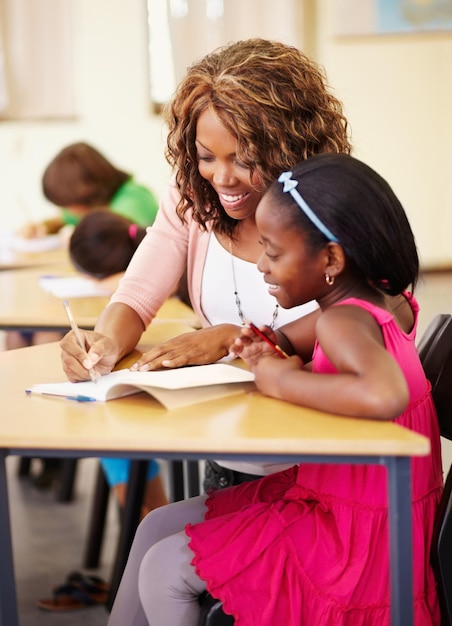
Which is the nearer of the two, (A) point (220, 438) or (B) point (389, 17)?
(A) point (220, 438)

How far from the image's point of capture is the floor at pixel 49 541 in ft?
8.13

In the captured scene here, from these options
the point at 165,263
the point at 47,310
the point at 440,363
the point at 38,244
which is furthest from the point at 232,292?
the point at 38,244

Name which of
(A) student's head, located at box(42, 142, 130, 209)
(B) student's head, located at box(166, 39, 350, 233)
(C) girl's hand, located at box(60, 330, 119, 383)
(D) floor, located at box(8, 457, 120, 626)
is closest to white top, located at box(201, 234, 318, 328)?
(B) student's head, located at box(166, 39, 350, 233)

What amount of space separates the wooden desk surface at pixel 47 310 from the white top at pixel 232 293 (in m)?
0.36

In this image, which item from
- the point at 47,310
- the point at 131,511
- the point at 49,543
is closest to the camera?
the point at 131,511

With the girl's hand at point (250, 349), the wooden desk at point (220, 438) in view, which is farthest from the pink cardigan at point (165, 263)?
the wooden desk at point (220, 438)

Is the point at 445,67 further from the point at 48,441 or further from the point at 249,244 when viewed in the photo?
the point at 48,441

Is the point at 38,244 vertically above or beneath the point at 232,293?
beneath

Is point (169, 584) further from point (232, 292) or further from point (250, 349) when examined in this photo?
point (232, 292)

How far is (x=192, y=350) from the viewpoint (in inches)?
66.2

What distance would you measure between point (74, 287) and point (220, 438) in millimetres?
1671

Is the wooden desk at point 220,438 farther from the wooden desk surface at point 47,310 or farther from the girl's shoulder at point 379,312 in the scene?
the wooden desk surface at point 47,310

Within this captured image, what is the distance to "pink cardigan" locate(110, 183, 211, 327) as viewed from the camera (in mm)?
1950

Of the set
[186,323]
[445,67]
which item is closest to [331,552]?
[186,323]
